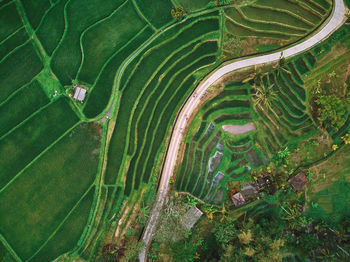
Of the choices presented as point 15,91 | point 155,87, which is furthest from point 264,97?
point 15,91

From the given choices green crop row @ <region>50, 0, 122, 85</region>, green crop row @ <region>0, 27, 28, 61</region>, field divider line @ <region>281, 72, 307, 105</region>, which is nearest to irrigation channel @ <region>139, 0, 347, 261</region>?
field divider line @ <region>281, 72, 307, 105</region>

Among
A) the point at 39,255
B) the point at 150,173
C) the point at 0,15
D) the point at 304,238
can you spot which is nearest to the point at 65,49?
the point at 0,15

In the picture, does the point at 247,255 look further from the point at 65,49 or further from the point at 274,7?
the point at 65,49

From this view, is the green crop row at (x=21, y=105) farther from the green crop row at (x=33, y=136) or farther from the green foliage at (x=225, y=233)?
the green foliage at (x=225, y=233)

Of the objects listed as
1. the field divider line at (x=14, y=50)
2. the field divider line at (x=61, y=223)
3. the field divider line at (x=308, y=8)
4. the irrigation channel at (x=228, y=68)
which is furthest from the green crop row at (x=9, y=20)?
the field divider line at (x=308, y=8)

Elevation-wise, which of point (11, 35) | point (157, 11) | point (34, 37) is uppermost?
point (157, 11)

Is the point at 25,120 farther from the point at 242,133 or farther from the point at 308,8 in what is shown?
the point at 308,8
